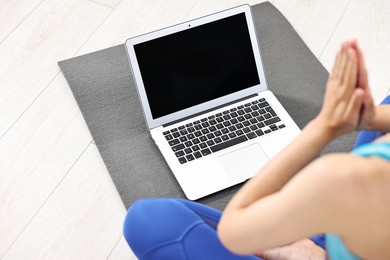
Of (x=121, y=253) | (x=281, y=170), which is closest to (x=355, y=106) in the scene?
(x=281, y=170)

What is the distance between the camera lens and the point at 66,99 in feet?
5.91

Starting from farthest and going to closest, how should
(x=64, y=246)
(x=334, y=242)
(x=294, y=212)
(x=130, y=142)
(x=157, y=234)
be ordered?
(x=130, y=142)
(x=64, y=246)
(x=157, y=234)
(x=334, y=242)
(x=294, y=212)

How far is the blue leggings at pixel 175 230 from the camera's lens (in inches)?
43.4

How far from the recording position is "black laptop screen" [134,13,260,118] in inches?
59.0

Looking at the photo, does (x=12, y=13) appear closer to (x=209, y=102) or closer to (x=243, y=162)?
(x=209, y=102)

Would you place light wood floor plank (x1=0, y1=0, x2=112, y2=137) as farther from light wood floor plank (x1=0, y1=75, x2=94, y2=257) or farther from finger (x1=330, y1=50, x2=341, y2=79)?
finger (x1=330, y1=50, x2=341, y2=79)

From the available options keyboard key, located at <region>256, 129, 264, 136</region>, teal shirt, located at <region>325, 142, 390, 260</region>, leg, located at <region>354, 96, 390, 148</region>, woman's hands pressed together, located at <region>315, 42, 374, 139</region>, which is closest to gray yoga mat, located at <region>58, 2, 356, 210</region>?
keyboard key, located at <region>256, 129, 264, 136</region>

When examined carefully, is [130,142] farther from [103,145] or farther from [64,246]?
[64,246]

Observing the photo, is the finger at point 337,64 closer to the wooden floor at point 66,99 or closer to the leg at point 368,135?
the leg at point 368,135

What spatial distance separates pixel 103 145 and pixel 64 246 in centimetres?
30

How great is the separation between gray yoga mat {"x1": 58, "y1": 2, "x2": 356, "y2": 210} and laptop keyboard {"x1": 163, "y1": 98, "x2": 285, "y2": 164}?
3.5 inches

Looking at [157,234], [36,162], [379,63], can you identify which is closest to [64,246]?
[36,162]

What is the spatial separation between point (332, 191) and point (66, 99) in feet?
3.91

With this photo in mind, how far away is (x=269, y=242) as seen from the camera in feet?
2.77
